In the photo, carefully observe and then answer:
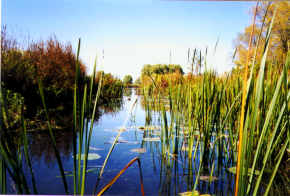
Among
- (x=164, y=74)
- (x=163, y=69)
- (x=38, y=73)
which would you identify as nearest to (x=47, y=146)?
(x=38, y=73)

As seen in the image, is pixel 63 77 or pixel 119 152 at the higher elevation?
pixel 63 77

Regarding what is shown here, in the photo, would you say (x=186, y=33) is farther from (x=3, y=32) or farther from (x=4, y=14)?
(x=3, y=32)

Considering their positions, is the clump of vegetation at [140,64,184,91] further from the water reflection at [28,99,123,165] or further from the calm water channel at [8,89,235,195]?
the water reflection at [28,99,123,165]

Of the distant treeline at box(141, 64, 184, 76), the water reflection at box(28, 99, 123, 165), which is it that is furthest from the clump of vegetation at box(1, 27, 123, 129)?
the distant treeline at box(141, 64, 184, 76)

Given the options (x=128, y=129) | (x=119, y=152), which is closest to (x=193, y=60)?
(x=119, y=152)

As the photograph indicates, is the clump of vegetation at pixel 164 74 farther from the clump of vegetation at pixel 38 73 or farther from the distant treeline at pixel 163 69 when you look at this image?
the clump of vegetation at pixel 38 73

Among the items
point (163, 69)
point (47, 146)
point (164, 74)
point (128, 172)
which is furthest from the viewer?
point (164, 74)

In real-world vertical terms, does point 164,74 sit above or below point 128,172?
above

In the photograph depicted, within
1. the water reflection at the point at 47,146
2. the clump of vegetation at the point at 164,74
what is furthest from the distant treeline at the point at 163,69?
the water reflection at the point at 47,146

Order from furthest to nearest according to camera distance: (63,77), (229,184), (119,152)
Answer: (63,77), (119,152), (229,184)

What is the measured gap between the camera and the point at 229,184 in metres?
1.00

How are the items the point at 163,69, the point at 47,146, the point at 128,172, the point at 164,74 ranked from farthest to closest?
1. the point at 164,74
2. the point at 163,69
3. the point at 47,146
4. the point at 128,172

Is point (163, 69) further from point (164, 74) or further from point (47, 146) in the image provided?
point (47, 146)

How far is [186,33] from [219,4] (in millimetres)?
241
